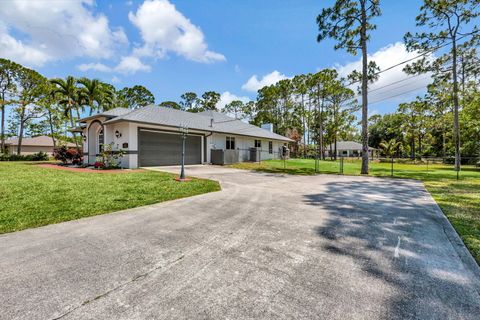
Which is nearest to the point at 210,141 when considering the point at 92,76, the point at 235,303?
the point at 92,76

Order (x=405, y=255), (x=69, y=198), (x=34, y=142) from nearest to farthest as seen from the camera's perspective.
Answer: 1. (x=405, y=255)
2. (x=69, y=198)
3. (x=34, y=142)

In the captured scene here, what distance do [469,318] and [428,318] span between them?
0.36m

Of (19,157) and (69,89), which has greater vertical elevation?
(69,89)

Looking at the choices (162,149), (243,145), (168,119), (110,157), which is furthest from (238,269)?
(243,145)

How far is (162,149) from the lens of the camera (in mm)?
15133

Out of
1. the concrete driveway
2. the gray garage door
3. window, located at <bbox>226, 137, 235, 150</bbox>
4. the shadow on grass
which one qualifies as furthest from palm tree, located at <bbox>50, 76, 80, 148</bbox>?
the shadow on grass

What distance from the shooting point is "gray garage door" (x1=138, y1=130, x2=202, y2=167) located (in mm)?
14092

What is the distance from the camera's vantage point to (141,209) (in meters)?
5.01

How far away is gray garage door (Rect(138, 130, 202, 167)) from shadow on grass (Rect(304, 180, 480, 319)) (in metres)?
12.1

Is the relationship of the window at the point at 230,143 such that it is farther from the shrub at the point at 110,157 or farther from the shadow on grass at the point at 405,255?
the shadow on grass at the point at 405,255

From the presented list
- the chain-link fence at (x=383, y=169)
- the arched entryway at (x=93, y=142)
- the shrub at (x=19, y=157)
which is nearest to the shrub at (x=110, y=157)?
the arched entryway at (x=93, y=142)

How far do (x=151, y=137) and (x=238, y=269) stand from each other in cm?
1367

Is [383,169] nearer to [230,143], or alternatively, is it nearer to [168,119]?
[230,143]

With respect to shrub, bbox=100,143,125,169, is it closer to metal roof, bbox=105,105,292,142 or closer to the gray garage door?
the gray garage door
